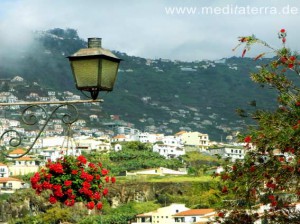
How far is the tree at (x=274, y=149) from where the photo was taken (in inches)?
388

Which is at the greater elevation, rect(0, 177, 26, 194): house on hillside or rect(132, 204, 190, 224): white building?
rect(0, 177, 26, 194): house on hillside

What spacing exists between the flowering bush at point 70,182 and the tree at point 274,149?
82.6 inches

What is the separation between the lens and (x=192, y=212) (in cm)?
8369

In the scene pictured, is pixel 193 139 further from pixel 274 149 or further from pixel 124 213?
pixel 274 149

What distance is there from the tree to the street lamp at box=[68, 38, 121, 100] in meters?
3.23

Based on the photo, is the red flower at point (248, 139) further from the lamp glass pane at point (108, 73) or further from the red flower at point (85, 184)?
the lamp glass pane at point (108, 73)

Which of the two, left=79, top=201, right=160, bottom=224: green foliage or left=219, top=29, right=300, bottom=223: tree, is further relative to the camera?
left=79, top=201, right=160, bottom=224: green foliage

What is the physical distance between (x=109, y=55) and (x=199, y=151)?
501 ft

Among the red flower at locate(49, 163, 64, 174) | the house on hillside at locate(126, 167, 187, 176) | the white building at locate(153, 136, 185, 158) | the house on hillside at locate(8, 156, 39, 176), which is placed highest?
the white building at locate(153, 136, 185, 158)

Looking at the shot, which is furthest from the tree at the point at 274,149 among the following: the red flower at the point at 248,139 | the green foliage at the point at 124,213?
the green foliage at the point at 124,213

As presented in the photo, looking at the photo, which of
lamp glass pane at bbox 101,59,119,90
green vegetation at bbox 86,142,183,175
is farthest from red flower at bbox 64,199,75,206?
green vegetation at bbox 86,142,183,175

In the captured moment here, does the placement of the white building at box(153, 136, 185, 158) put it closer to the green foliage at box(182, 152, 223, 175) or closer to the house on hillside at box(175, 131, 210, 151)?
the green foliage at box(182, 152, 223, 175)

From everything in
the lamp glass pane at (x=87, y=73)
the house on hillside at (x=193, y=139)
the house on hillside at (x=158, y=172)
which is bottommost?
the lamp glass pane at (x=87, y=73)

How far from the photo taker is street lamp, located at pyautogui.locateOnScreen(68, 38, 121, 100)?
680 cm
